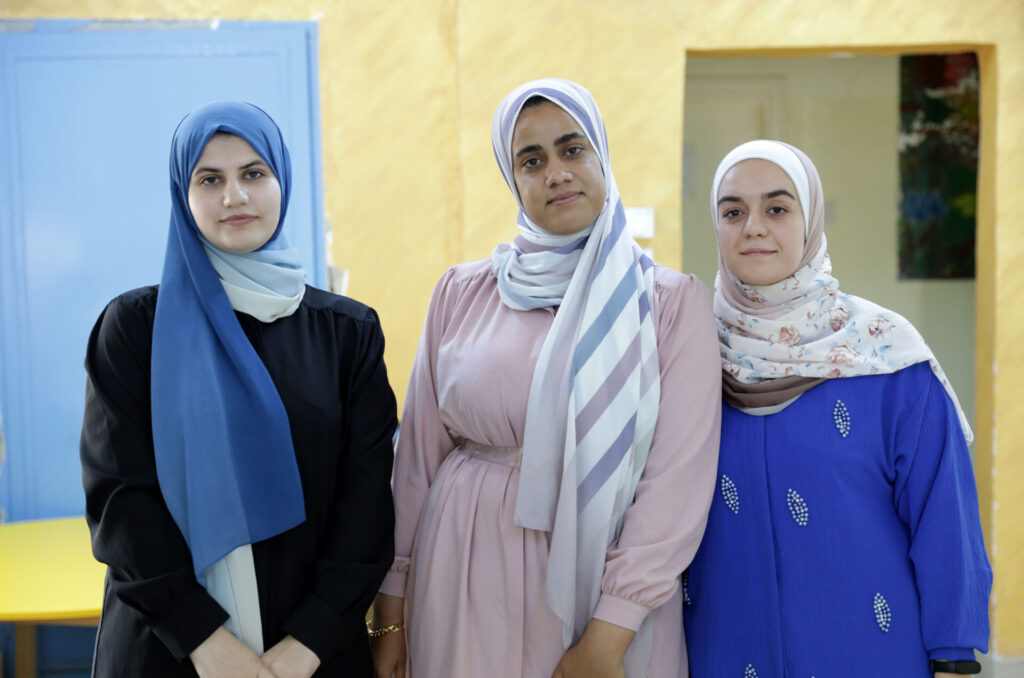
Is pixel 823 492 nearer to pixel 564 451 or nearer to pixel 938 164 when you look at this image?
pixel 564 451

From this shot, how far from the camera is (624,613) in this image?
1359 mm

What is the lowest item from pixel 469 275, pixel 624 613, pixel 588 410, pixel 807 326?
pixel 624 613

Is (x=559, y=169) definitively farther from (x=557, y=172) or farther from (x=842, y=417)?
(x=842, y=417)

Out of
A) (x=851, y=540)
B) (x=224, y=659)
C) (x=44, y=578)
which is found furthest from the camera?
(x=44, y=578)

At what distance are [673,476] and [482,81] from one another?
6.21 feet

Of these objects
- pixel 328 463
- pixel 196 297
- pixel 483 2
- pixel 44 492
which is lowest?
pixel 44 492

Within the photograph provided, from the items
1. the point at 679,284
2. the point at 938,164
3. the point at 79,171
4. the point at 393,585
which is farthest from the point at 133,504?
the point at 938,164

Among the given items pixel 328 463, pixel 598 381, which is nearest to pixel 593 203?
pixel 598 381

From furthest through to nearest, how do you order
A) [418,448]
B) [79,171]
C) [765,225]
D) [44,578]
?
[79,171] → [44,578] → [418,448] → [765,225]

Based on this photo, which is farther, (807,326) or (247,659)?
(807,326)

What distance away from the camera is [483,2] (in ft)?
9.35

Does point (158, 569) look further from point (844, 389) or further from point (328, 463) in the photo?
point (844, 389)

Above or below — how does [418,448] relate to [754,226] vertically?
below

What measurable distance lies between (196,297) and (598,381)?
2.28 feet
